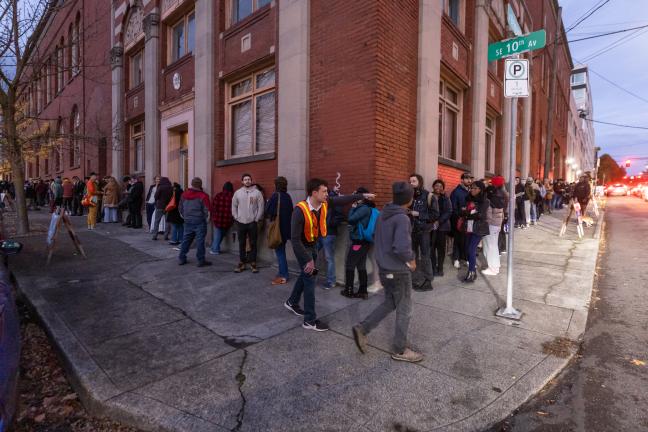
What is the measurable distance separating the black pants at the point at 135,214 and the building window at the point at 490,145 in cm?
1179

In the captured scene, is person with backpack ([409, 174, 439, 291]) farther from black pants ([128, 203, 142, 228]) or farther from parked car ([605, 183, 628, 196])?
parked car ([605, 183, 628, 196])

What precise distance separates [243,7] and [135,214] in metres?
7.29

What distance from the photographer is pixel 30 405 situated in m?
3.03

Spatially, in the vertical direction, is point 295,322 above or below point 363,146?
below

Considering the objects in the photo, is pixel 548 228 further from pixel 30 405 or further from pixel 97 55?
pixel 97 55

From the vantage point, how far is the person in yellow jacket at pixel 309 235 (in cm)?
429

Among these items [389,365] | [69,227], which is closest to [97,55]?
[69,227]

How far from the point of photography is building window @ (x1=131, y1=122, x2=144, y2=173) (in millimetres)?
13734

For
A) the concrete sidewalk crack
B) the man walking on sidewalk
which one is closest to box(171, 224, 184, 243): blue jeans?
the man walking on sidewalk

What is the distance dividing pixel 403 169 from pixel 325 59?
2.51m

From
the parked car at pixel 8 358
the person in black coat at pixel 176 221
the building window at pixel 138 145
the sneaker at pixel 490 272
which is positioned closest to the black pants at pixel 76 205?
the building window at pixel 138 145

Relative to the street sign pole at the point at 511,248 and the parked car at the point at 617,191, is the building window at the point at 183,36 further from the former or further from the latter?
the parked car at the point at 617,191

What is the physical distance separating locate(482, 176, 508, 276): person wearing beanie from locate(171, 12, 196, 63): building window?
908 centimetres

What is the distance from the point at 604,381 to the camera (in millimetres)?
3359
